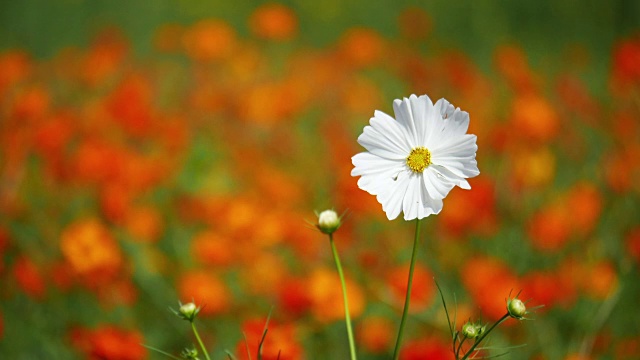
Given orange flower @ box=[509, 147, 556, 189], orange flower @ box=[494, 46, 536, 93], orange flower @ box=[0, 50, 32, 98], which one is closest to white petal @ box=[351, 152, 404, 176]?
orange flower @ box=[509, 147, 556, 189]

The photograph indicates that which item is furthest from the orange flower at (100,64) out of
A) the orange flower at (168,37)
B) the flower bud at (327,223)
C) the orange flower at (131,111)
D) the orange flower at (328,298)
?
the flower bud at (327,223)

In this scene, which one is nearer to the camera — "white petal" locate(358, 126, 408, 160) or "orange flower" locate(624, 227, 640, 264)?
"white petal" locate(358, 126, 408, 160)

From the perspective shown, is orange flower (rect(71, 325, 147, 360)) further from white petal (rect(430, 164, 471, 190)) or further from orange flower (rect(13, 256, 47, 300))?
white petal (rect(430, 164, 471, 190))

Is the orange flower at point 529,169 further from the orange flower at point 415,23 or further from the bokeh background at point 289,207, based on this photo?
the orange flower at point 415,23

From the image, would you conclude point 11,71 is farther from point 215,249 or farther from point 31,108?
point 215,249

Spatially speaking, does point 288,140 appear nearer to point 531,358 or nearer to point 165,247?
point 165,247

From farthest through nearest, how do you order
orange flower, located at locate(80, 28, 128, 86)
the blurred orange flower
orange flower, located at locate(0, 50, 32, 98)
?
orange flower, located at locate(80, 28, 128, 86), orange flower, located at locate(0, 50, 32, 98), the blurred orange flower

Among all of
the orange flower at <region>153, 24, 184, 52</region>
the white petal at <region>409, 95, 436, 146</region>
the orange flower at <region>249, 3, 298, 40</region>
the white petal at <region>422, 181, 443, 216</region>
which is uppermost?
the orange flower at <region>249, 3, 298, 40</region>
